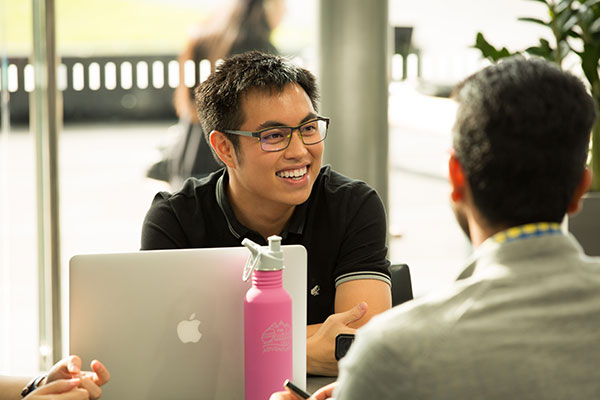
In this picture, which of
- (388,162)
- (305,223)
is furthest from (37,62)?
(305,223)

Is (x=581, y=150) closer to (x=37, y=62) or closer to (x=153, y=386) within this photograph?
(x=153, y=386)

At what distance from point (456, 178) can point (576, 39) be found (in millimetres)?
2815

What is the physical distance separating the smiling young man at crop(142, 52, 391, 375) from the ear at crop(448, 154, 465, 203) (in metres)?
0.84

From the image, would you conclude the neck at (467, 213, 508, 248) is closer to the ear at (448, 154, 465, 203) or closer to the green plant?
the ear at (448, 154, 465, 203)

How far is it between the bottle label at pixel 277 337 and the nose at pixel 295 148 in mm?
687

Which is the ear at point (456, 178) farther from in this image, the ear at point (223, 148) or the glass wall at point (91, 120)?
the glass wall at point (91, 120)

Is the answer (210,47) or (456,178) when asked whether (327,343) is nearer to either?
(456,178)

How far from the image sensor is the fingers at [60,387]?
134 cm

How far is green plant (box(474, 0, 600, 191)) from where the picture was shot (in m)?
3.47

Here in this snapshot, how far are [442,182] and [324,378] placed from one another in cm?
326

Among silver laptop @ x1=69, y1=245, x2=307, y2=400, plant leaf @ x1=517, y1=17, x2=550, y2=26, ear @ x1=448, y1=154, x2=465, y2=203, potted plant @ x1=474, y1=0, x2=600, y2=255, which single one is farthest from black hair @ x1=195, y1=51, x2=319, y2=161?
plant leaf @ x1=517, y1=17, x2=550, y2=26

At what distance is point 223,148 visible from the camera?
2.08 m

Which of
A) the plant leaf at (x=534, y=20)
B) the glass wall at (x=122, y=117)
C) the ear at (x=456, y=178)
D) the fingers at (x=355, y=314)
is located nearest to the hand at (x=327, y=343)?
the fingers at (x=355, y=314)

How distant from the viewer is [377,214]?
6.73 ft
